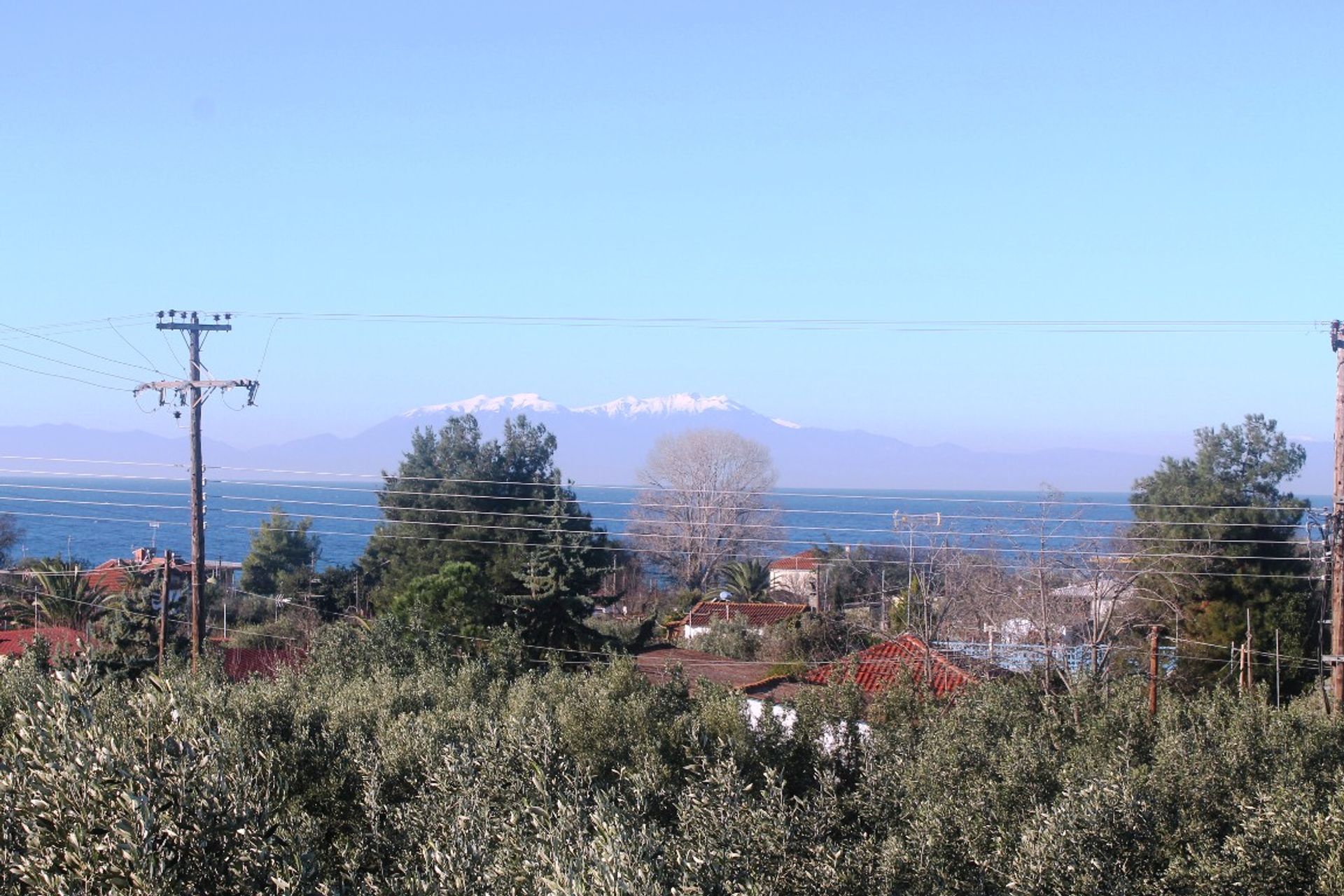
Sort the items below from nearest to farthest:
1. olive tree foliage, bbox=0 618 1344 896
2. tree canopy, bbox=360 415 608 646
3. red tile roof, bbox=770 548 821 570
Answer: olive tree foliage, bbox=0 618 1344 896 → tree canopy, bbox=360 415 608 646 → red tile roof, bbox=770 548 821 570

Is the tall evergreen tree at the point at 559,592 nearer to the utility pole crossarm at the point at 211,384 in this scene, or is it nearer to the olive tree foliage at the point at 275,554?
the utility pole crossarm at the point at 211,384

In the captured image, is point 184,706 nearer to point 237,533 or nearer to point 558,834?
point 558,834

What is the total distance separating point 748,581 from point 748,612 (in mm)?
11492

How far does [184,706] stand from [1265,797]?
10.6 meters

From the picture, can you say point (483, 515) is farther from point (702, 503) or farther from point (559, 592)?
point (702, 503)

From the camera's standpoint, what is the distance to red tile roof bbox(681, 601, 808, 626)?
48000 mm

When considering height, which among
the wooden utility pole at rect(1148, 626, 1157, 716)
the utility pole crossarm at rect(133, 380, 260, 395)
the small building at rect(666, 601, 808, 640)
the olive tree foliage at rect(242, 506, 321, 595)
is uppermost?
the utility pole crossarm at rect(133, 380, 260, 395)

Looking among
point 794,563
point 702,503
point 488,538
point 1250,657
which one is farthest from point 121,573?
A: point 794,563

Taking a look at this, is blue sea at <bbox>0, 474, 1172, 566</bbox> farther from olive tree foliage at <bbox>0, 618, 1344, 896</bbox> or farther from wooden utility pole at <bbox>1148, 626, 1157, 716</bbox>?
olive tree foliage at <bbox>0, 618, 1344, 896</bbox>

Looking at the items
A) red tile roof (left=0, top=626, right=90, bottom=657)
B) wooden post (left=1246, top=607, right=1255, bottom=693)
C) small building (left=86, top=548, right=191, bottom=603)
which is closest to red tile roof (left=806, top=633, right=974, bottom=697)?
wooden post (left=1246, top=607, right=1255, bottom=693)

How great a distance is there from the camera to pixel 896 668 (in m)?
29.0

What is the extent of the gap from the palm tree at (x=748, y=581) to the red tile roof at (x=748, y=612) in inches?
297

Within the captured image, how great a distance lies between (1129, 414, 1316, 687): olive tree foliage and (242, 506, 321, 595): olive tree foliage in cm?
4302

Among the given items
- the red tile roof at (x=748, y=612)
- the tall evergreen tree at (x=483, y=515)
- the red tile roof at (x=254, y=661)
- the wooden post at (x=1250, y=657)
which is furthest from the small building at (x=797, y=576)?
the red tile roof at (x=254, y=661)
